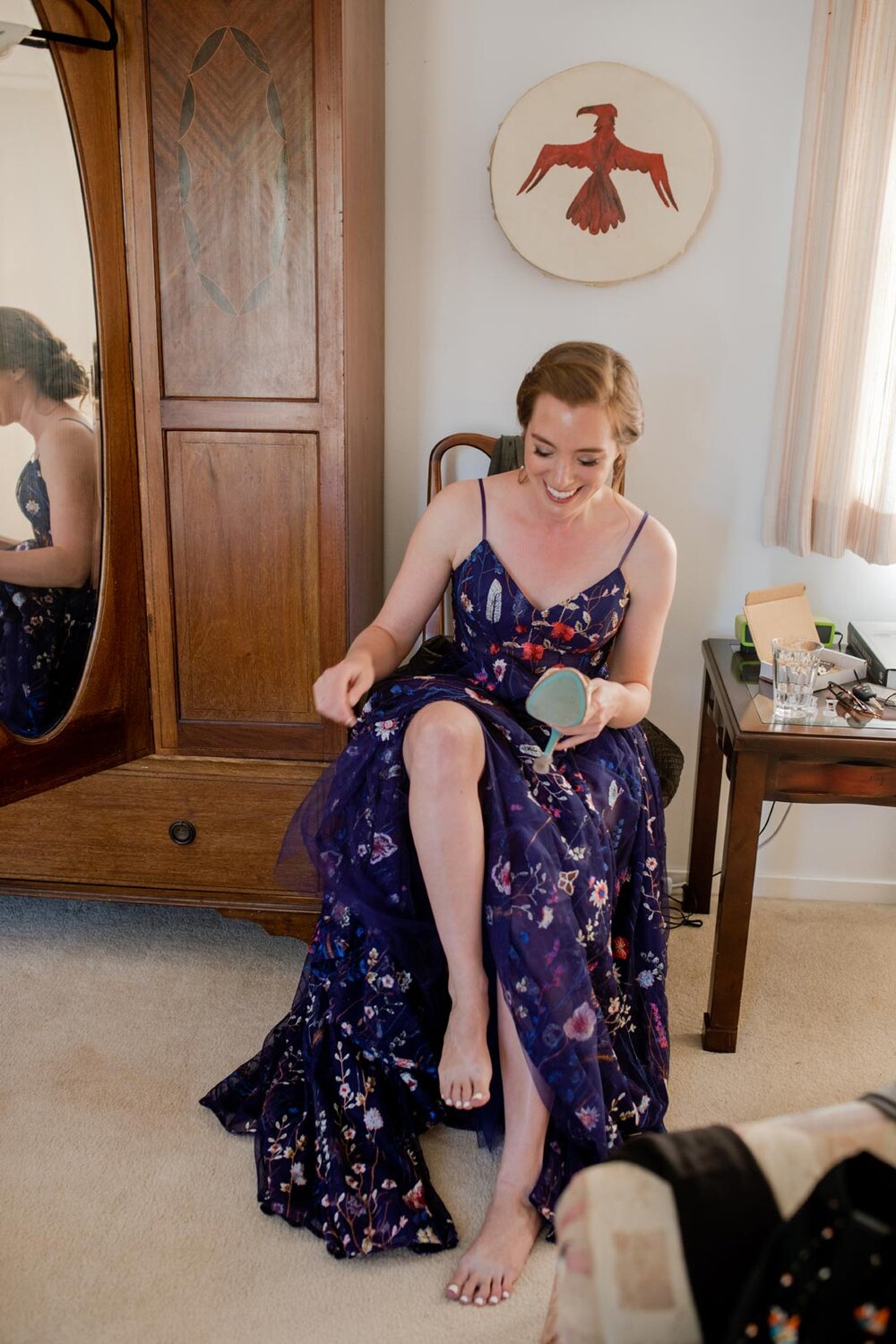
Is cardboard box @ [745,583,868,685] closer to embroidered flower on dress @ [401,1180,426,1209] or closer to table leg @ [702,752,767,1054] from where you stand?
table leg @ [702,752,767,1054]

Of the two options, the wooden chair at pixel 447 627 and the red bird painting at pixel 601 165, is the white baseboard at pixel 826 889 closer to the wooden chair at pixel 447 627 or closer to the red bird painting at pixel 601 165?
the wooden chair at pixel 447 627

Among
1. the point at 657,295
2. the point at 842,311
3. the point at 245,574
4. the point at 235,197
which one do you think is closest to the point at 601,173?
the point at 657,295

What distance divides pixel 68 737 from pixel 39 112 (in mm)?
1032

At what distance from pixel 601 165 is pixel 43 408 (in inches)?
47.1

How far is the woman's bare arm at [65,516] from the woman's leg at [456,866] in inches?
29.8

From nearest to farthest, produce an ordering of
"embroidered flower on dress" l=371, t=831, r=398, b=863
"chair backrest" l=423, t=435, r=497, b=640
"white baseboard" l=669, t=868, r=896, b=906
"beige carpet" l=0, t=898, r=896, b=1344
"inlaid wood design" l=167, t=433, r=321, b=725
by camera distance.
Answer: "beige carpet" l=0, t=898, r=896, b=1344, "embroidered flower on dress" l=371, t=831, r=398, b=863, "inlaid wood design" l=167, t=433, r=321, b=725, "chair backrest" l=423, t=435, r=497, b=640, "white baseboard" l=669, t=868, r=896, b=906

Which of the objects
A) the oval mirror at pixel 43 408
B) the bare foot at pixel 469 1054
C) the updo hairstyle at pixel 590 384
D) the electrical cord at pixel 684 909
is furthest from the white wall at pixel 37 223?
the electrical cord at pixel 684 909

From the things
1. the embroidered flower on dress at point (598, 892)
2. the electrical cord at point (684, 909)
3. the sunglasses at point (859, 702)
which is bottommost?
the electrical cord at point (684, 909)

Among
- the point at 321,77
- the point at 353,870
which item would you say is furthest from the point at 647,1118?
the point at 321,77

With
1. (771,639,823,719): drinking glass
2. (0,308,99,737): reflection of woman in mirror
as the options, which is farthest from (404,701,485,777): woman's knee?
(0,308,99,737): reflection of woman in mirror

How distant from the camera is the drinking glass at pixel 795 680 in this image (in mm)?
1948

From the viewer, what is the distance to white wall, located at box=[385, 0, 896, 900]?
2236 mm

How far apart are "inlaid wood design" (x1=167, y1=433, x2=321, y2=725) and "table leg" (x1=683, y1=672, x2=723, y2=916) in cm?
88

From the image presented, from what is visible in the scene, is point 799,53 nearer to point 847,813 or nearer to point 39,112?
point 39,112
